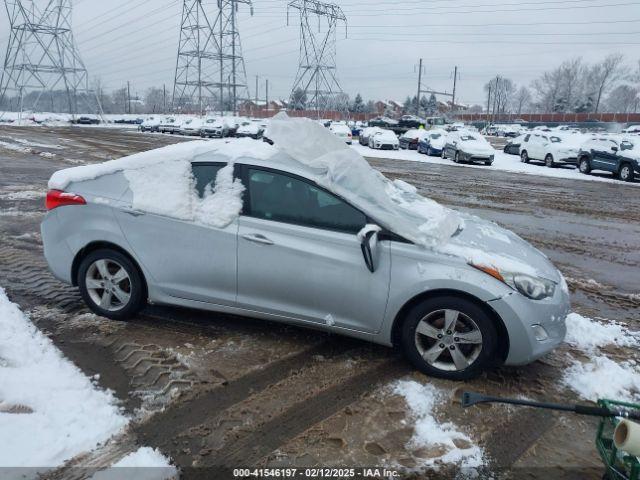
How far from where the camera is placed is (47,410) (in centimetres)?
333

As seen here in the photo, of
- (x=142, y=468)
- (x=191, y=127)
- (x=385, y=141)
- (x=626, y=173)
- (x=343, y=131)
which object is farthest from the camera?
(x=191, y=127)

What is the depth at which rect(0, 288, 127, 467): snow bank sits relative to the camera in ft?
9.80

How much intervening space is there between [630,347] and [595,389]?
3.44ft

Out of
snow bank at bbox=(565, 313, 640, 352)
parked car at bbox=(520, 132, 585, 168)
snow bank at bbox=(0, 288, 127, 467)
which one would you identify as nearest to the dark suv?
parked car at bbox=(520, 132, 585, 168)

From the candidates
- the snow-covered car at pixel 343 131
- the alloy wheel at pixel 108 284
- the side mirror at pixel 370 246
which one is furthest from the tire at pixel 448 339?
the snow-covered car at pixel 343 131

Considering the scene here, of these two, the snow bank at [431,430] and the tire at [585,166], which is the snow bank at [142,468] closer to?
the snow bank at [431,430]

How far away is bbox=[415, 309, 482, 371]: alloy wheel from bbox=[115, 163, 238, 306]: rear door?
1528 millimetres

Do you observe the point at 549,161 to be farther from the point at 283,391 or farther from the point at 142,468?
the point at 142,468

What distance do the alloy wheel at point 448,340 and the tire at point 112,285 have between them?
7.87 ft

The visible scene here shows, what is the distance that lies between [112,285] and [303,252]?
1827 millimetres

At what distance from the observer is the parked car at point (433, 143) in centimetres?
3018

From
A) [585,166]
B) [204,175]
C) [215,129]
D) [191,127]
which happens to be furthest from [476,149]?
[191,127]

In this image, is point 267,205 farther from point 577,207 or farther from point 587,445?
point 577,207

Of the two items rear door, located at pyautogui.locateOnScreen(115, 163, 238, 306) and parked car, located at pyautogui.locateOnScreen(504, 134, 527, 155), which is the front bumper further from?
parked car, located at pyautogui.locateOnScreen(504, 134, 527, 155)
